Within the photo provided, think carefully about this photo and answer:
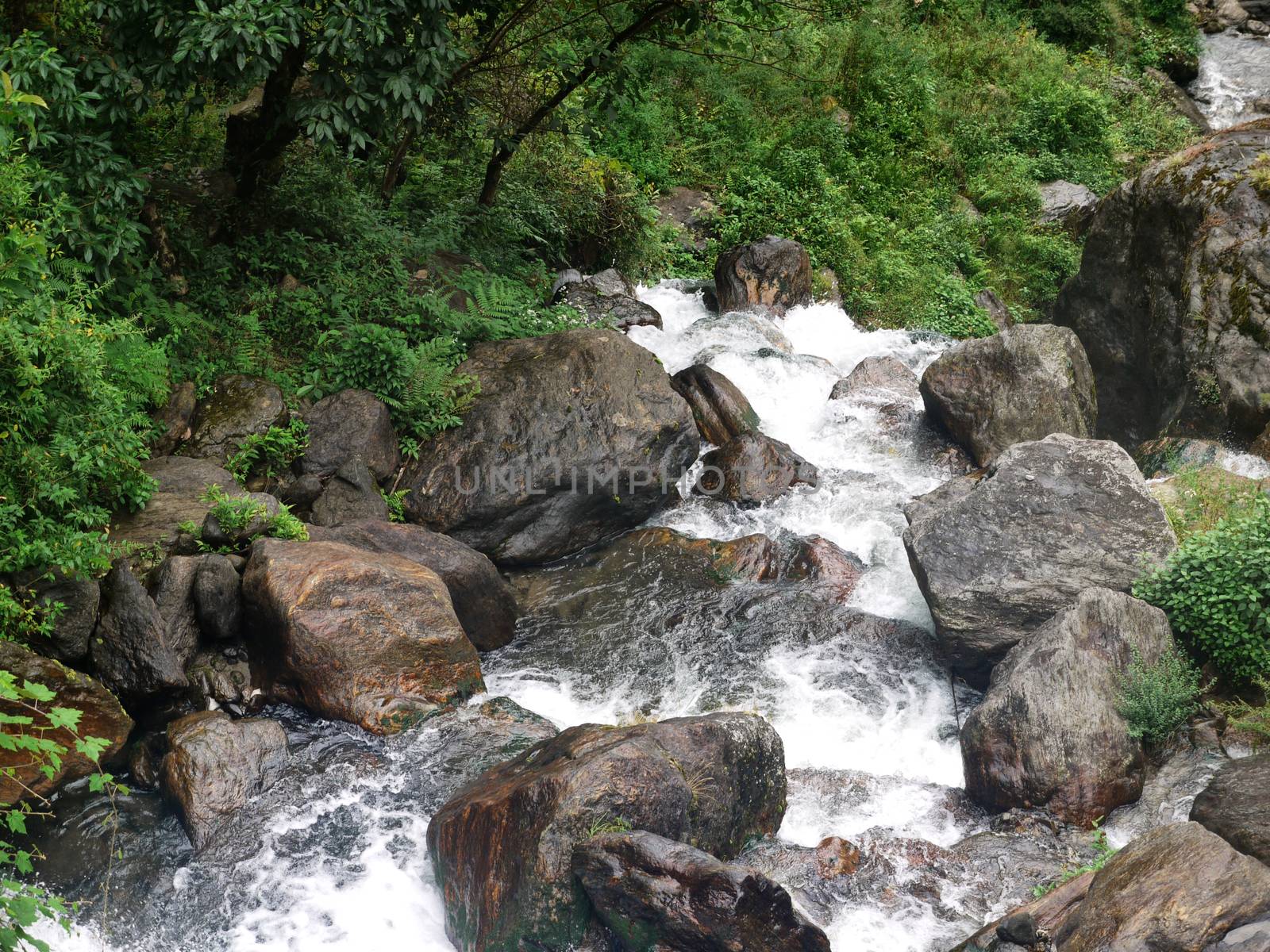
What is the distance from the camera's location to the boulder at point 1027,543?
8.62 metres

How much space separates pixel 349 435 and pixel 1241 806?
7970mm

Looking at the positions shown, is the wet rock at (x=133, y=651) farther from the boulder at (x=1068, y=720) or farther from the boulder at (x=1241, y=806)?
the boulder at (x=1241, y=806)

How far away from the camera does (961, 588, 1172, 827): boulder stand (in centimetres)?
728

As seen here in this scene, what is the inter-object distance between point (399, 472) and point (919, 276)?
10.2 m

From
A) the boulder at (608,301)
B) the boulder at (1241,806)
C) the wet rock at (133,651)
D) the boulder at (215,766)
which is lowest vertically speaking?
the boulder at (215,766)

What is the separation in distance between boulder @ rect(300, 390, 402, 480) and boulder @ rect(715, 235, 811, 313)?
7.05m

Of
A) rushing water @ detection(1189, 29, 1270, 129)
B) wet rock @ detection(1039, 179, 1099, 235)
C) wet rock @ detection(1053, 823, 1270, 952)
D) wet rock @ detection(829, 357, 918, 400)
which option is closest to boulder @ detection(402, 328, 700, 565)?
wet rock @ detection(829, 357, 918, 400)

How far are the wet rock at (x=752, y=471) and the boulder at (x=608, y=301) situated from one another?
2.90 m

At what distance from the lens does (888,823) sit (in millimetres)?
7359

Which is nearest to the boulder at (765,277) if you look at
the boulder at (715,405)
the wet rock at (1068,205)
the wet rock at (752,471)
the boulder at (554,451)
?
Answer: the boulder at (715,405)

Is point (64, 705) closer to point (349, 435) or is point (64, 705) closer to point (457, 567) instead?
point (457, 567)

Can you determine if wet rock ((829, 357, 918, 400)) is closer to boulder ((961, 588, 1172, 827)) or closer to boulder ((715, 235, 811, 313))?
boulder ((715, 235, 811, 313))

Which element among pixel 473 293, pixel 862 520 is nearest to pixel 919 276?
pixel 862 520

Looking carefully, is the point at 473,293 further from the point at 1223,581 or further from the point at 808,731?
the point at 1223,581
